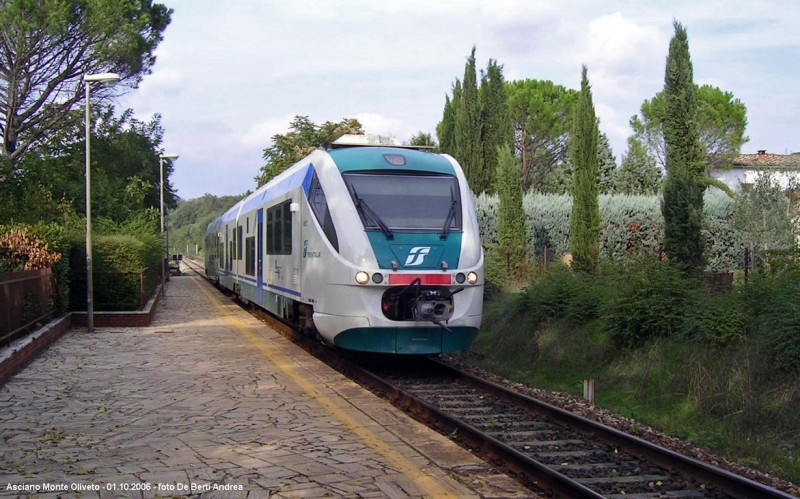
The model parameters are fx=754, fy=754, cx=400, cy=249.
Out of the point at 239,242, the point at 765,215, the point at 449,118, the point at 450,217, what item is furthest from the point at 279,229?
the point at 449,118

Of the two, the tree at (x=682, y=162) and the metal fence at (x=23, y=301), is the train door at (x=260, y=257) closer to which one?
the metal fence at (x=23, y=301)

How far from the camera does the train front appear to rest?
31.4 feet

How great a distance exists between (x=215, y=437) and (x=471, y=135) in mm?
26736

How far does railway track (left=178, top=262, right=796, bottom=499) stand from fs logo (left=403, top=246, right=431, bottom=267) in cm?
155

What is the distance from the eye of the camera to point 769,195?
24516 mm

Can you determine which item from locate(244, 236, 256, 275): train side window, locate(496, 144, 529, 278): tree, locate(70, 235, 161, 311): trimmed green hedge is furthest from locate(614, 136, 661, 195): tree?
locate(70, 235, 161, 311): trimmed green hedge

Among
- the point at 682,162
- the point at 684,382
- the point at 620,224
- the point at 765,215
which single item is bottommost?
the point at 684,382

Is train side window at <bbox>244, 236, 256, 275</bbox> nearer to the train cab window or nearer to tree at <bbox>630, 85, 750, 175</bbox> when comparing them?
the train cab window

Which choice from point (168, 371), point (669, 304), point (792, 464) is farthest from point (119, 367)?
point (792, 464)

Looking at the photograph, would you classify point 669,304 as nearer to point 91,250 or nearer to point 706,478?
point 706,478

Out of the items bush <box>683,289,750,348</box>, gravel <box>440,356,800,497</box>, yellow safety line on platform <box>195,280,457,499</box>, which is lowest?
gravel <box>440,356,800,497</box>

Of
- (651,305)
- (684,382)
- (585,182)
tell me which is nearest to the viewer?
(684,382)

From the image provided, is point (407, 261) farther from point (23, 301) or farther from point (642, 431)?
point (23, 301)

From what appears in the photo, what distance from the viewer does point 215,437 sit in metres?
6.69
